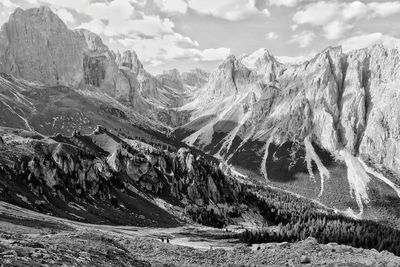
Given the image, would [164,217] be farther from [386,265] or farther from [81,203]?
[386,265]

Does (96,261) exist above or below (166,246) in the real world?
above

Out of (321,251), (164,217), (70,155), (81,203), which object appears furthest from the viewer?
(164,217)

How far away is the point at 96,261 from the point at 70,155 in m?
149

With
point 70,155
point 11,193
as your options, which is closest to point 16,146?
point 70,155

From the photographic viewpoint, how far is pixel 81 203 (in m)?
153

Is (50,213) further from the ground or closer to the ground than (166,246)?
closer to the ground

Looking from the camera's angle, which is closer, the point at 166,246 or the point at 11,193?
the point at 166,246

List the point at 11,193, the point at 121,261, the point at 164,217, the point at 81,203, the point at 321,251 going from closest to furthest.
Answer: the point at 121,261
the point at 321,251
the point at 11,193
the point at 81,203
the point at 164,217

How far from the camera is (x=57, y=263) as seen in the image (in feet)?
93.7

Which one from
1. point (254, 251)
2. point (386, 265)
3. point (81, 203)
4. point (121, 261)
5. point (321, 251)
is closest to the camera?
point (121, 261)

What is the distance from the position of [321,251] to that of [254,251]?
9.22m

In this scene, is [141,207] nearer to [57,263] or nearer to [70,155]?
[70,155]

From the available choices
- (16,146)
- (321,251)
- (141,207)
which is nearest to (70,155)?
(16,146)

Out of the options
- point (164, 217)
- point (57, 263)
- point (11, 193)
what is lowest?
point (164, 217)
